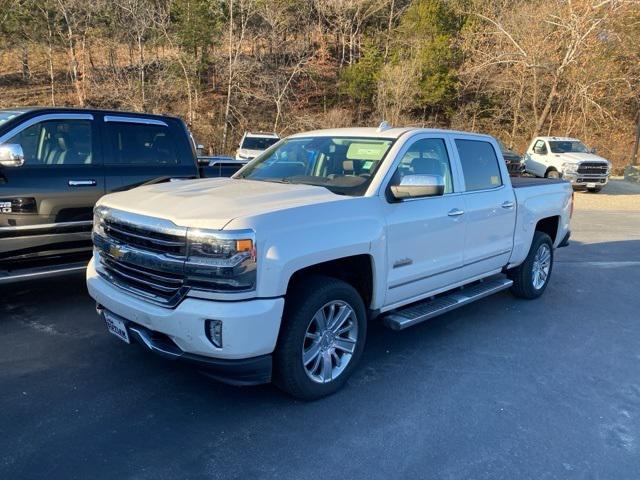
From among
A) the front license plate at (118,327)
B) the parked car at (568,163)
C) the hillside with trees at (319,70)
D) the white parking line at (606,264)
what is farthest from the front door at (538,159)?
the front license plate at (118,327)

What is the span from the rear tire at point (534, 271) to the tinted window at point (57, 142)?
17.0ft

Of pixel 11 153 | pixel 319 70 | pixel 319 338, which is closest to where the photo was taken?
pixel 319 338

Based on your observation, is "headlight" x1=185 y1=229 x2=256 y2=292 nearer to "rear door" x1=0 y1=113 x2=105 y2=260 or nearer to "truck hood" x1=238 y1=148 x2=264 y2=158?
"rear door" x1=0 y1=113 x2=105 y2=260

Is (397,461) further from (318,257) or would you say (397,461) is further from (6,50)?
(6,50)

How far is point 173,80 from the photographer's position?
101ft

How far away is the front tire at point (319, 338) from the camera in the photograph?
343cm

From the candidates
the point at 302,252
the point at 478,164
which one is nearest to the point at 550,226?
the point at 478,164

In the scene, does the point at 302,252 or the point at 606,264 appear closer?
the point at 302,252

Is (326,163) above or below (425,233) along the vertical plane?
above

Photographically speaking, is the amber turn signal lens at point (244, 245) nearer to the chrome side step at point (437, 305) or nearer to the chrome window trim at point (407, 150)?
the chrome window trim at point (407, 150)

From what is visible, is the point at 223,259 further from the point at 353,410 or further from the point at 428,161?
the point at 428,161

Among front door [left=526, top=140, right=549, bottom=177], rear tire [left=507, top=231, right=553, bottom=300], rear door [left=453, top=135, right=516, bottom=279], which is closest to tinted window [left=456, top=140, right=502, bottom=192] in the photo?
rear door [left=453, top=135, right=516, bottom=279]

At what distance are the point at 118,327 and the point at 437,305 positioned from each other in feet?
8.89

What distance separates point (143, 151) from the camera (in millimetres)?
6031
